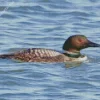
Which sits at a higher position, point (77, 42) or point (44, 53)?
point (77, 42)

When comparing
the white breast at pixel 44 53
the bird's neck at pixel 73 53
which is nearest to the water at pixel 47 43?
the bird's neck at pixel 73 53

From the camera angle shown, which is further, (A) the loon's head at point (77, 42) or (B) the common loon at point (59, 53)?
(A) the loon's head at point (77, 42)

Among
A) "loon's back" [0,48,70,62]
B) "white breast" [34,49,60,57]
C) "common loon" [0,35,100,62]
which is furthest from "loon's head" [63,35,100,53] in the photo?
"white breast" [34,49,60,57]

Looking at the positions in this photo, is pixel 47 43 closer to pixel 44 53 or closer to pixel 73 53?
pixel 73 53

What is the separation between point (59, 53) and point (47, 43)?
1.19 m

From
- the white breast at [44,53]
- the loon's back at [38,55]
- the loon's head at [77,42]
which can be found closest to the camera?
the loon's back at [38,55]

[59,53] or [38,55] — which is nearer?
[38,55]

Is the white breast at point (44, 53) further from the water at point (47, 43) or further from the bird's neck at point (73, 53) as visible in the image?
the bird's neck at point (73, 53)

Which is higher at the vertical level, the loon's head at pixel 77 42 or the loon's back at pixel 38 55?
the loon's head at pixel 77 42

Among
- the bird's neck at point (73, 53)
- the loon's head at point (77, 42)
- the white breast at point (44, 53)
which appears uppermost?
the loon's head at point (77, 42)

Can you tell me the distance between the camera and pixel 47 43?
1791 centimetres

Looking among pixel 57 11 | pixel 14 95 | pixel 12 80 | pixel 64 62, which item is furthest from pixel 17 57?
pixel 57 11

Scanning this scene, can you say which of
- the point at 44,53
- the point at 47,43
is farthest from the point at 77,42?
the point at 47,43

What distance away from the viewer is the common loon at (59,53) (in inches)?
643
